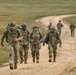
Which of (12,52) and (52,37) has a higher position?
(52,37)

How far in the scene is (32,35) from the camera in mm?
16578

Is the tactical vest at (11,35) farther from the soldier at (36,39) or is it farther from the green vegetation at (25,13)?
the green vegetation at (25,13)

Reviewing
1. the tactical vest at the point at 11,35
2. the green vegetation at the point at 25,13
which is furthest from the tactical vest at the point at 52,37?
the green vegetation at the point at 25,13

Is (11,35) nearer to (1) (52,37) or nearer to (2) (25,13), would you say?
(1) (52,37)

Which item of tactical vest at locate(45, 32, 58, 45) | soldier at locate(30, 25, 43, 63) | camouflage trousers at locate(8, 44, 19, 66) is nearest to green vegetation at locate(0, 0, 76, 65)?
soldier at locate(30, 25, 43, 63)

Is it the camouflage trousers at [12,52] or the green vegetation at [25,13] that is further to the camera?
the green vegetation at [25,13]

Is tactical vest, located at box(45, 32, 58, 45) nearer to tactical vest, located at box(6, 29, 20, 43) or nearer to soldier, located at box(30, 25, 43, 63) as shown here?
soldier, located at box(30, 25, 43, 63)

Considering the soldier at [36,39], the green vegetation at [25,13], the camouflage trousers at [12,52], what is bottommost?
the camouflage trousers at [12,52]

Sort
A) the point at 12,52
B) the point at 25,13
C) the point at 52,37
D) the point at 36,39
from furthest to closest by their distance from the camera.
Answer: the point at 25,13, the point at 36,39, the point at 52,37, the point at 12,52

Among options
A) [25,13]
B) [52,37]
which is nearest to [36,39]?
[52,37]

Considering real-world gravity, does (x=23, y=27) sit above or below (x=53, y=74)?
above

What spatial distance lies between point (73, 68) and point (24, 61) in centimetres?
486

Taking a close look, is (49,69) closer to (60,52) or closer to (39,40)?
(39,40)

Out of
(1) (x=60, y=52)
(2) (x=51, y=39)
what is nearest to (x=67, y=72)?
(2) (x=51, y=39)
